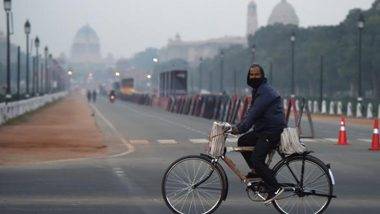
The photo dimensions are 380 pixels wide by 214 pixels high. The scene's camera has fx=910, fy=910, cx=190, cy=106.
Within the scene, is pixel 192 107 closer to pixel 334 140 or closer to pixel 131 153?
pixel 334 140

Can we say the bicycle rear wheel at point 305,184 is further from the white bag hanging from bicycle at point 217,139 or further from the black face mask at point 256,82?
the black face mask at point 256,82

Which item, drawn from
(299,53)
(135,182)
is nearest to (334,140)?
(135,182)

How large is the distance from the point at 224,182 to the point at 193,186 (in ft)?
1.56

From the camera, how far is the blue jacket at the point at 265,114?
1094 cm

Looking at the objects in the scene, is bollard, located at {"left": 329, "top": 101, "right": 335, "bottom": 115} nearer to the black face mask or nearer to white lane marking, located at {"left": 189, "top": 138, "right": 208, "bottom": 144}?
white lane marking, located at {"left": 189, "top": 138, "right": 208, "bottom": 144}

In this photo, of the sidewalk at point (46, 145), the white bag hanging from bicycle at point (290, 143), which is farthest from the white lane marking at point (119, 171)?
the white bag hanging from bicycle at point (290, 143)

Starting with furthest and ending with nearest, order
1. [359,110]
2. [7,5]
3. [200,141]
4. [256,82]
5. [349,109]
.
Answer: [349,109]
[359,110]
[7,5]
[200,141]
[256,82]

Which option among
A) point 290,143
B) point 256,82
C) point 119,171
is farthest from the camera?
point 119,171

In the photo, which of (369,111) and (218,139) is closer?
(218,139)

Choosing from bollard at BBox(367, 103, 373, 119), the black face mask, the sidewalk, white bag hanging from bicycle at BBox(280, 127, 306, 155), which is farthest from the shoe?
bollard at BBox(367, 103, 373, 119)

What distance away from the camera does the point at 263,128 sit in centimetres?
1097

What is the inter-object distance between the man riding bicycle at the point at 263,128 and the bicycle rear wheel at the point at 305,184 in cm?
16

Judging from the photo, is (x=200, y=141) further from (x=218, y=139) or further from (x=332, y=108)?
(x=332, y=108)

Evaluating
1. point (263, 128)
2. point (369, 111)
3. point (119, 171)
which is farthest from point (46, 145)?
point (369, 111)
